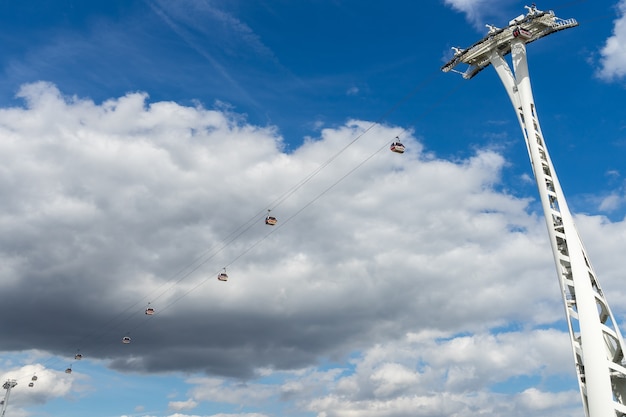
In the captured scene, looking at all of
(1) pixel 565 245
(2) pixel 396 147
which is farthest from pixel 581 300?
(2) pixel 396 147

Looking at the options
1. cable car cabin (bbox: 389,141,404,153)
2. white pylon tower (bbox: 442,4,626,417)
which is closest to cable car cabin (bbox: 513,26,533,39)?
white pylon tower (bbox: 442,4,626,417)

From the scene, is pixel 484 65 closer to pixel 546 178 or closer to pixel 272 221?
pixel 546 178

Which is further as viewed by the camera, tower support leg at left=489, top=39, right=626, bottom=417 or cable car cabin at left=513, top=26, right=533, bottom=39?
cable car cabin at left=513, top=26, right=533, bottom=39

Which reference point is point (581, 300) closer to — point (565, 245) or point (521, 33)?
point (565, 245)

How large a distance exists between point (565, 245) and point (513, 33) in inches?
636

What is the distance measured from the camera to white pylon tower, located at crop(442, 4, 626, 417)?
30.2 metres

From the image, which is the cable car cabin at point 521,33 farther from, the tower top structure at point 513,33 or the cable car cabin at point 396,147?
the cable car cabin at point 396,147

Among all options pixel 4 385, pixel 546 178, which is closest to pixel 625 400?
pixel 546 178

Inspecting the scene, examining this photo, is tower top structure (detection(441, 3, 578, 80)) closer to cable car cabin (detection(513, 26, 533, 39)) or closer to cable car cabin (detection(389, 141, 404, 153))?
cable car cabin (detection(513, 26, 533, 39))

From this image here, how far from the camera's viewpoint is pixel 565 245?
3491 centimetres

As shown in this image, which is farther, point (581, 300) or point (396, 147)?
point (396, 147)

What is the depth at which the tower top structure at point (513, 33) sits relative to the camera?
40656mm

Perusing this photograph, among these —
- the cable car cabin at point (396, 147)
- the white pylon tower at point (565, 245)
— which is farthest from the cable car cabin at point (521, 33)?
the cable car cabin at point (396, 147)

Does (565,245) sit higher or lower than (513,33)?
lower
